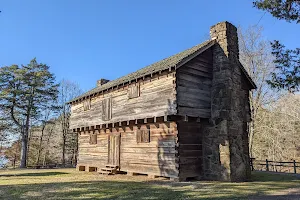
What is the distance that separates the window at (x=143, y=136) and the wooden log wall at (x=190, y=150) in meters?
2.43

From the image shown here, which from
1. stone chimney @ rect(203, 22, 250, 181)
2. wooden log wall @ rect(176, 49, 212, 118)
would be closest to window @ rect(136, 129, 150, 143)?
wooden log wall @ rect(176, 49, 212, 118)

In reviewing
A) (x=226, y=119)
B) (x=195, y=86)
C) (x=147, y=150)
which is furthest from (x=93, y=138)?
→ (x=226, y=119)

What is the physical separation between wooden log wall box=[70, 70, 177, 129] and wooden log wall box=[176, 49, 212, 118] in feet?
1.91

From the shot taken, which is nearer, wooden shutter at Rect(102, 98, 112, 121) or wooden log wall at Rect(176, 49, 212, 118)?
wooden log wall at Rect(176, 49, 212, 118)

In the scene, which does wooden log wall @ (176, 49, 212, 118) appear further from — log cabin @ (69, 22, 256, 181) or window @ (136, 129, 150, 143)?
window @ (136, 129, 150, 143)

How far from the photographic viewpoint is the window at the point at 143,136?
16023 millimetres

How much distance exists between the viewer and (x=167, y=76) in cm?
1459

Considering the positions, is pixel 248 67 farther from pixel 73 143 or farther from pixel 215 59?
pixel 73 143

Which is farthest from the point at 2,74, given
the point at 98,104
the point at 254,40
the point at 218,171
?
the point at 254,40

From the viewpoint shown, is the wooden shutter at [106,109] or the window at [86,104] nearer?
the wooden shutter at [106,109]

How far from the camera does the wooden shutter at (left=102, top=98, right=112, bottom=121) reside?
18841 millimetres

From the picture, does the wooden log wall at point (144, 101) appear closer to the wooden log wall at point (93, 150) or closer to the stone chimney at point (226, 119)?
the wooden log wall at point (93, 150)

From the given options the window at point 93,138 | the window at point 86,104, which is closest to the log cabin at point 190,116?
the window at point 93,138

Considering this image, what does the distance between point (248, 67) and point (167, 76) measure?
644 inches
